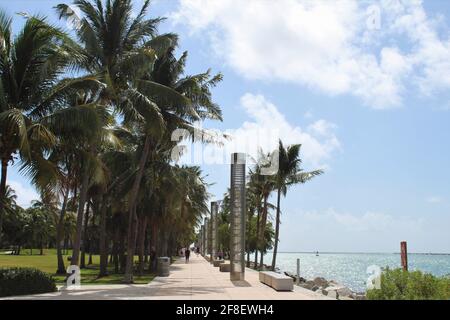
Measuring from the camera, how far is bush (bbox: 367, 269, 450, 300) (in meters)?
10.2

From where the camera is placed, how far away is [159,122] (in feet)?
67.5

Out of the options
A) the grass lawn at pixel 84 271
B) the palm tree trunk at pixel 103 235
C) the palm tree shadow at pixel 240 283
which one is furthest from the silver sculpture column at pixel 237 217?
the palm tree trunk at pixel 103 235

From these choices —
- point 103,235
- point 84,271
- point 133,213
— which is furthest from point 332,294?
point 84,271

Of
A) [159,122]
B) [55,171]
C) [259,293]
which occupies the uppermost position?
[159,122]

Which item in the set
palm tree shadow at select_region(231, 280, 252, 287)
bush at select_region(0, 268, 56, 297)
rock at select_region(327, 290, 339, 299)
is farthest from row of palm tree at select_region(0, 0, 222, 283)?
rock at select_region(327, 290, 339, 299)

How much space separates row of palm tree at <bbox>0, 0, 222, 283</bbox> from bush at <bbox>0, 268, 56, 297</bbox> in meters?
2.32

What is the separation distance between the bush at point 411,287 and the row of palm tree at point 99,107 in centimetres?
923

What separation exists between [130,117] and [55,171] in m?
5.71

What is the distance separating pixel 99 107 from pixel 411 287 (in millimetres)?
10821

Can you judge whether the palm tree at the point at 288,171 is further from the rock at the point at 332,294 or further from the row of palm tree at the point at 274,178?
the rock at the point at 332,294

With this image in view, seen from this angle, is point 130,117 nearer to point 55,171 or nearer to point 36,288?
point 55,171

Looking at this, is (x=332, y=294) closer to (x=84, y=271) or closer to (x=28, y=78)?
(x=28, y=78)

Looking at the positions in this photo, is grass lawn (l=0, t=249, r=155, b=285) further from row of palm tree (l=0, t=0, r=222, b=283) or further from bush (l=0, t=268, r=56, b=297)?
bush (l=0, t=268, r=56, b=297)
